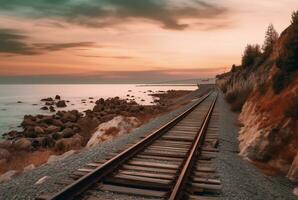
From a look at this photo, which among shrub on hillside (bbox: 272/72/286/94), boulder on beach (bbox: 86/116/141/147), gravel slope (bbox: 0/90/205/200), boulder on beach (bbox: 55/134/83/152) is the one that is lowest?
boulder on beach (bbox: 55/134/83/152)

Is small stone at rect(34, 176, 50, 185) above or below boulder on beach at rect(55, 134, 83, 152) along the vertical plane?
above

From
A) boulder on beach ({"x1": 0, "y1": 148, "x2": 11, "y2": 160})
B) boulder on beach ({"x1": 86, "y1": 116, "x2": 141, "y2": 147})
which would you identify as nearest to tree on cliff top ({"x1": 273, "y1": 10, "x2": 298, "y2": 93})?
boulder on beach ({"x1": 86, "y1": 116, "x2": 141, "y2": 147})

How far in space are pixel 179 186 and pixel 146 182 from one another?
3.11 feet

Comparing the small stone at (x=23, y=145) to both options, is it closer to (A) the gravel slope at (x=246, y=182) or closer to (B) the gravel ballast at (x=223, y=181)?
(B) the gravel ballast at (x=223, y=181)

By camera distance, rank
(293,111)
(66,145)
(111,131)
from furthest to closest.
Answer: (111,131)
(66,145)
(293,111)

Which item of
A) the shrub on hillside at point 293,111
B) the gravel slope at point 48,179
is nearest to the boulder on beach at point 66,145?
the gravel slope at point 48,179

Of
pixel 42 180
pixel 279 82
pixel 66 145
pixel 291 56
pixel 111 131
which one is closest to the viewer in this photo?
pixel 42 180

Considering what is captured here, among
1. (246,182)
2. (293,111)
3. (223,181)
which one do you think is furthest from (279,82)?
(223,181)

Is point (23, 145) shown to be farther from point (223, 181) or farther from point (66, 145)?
point (223, 181)

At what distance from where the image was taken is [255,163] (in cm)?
1070

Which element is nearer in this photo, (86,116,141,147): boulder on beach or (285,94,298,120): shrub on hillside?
(285,94,298,120): shrub on hillside

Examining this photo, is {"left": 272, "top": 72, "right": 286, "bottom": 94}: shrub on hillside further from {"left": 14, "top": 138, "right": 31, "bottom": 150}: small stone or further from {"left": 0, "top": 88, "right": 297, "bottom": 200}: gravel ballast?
{"left": 14, "top": 138, "right": 31, "bottom": 150}: small stone

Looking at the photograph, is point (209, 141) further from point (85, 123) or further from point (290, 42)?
point (85, 123)

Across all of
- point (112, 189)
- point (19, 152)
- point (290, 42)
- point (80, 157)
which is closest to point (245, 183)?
point (112, 189)
